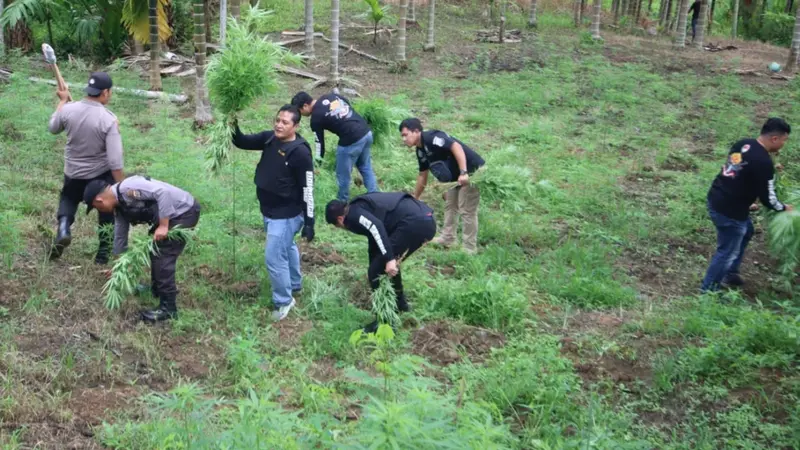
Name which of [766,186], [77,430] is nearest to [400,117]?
[766,186]

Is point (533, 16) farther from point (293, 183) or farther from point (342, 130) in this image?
point (293, 183)

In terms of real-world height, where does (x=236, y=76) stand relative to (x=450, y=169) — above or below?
above

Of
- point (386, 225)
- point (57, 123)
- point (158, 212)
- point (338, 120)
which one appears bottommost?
point (386, 225)

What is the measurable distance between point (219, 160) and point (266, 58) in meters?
1.09

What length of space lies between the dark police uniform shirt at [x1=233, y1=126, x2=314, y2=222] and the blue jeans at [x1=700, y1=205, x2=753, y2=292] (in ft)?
14.6

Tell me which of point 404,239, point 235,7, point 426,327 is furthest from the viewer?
point 235,7

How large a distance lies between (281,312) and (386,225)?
4.23ft

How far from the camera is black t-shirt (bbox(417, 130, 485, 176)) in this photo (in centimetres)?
866

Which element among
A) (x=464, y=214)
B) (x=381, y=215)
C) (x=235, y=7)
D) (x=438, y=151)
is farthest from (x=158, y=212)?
(x=235, y=7)

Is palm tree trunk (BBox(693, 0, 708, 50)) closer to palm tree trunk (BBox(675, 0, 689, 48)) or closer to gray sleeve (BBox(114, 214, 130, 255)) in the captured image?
palm tree trunk (BBox(675, 0, 689, 48))

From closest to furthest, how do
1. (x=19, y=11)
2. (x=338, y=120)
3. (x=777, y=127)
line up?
(x=777, y=127)
(x=338, y=120)
(x=19, y=11)

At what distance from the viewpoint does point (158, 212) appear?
674cm

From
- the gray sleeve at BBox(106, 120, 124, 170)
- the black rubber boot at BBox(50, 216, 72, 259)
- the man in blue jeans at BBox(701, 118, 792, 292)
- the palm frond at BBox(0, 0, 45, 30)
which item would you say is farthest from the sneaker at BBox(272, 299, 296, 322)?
the palm frond at BBox(0, 0, 45, 30)

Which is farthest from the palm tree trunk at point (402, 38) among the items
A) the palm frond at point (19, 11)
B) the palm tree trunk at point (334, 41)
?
the palm frond at point (19, 11)
